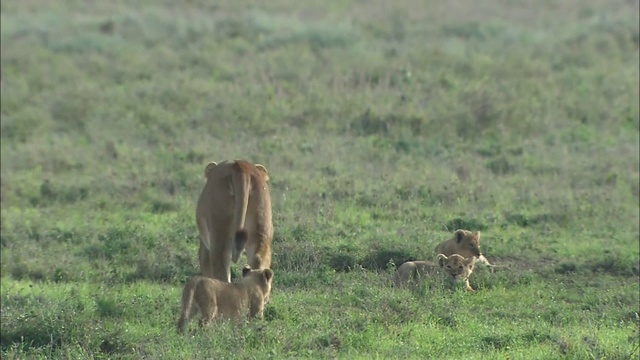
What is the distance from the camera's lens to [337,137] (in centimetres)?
1647

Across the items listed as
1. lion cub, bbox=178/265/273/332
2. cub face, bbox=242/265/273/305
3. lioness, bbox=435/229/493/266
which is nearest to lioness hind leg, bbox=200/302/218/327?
lion cub, bbox=178/265/273/332

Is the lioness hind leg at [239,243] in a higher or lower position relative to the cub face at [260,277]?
higher

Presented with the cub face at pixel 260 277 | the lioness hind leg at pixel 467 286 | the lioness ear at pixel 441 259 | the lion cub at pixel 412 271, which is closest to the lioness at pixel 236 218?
the cub face at pixel 260 277

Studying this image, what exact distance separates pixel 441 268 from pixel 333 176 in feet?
14.3

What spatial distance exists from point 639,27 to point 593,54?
2208 mm

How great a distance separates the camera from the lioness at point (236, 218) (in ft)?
29.2

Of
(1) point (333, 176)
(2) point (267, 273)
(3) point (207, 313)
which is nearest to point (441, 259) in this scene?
(2) point (267, 273)

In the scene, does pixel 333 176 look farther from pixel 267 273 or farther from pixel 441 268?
pixel 267 273

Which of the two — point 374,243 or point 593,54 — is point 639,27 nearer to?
point 593,54

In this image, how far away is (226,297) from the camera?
8.57 metres

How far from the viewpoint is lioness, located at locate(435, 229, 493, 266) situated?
34.7 feet

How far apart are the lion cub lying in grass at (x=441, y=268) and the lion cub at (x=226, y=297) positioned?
1.55 meters

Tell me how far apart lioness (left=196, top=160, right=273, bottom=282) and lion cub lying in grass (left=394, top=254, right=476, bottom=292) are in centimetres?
149

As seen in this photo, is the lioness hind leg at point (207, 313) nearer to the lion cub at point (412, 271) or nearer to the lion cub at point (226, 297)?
the lion cub at point (226, 297)
